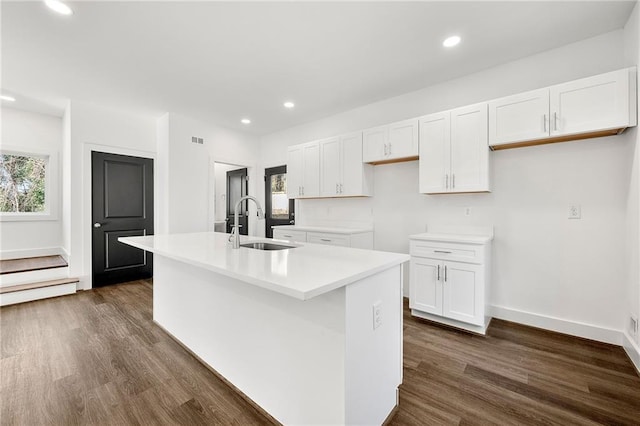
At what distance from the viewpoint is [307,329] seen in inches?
55.9

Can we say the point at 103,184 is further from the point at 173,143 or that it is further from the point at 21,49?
the point at 21,49

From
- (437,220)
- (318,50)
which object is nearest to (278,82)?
(318,50)

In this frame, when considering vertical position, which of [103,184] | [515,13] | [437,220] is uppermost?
[515,13]

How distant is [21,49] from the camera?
2715mm

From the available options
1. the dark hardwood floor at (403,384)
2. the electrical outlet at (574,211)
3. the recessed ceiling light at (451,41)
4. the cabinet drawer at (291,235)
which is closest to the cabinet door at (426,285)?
the dark hardwood floor at (403,384)

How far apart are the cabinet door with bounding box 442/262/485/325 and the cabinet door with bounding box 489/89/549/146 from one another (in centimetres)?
127

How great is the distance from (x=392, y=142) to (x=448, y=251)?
1.48m

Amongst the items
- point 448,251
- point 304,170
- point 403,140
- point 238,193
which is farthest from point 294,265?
point 238,193

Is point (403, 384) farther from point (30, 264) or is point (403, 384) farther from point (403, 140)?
point (30, 264)

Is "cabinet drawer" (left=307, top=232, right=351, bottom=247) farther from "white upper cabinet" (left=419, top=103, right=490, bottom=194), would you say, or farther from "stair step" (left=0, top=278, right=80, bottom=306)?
"stair step" (left=0, top=278, right=80, bottom=306)

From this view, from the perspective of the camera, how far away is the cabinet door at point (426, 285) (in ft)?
9.40

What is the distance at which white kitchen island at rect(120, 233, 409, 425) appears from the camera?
4.19 feet

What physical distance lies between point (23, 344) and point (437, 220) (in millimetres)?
4350

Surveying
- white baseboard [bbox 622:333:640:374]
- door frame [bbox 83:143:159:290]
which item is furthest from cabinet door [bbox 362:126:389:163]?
door frame [bbox 83:143:159:290]
